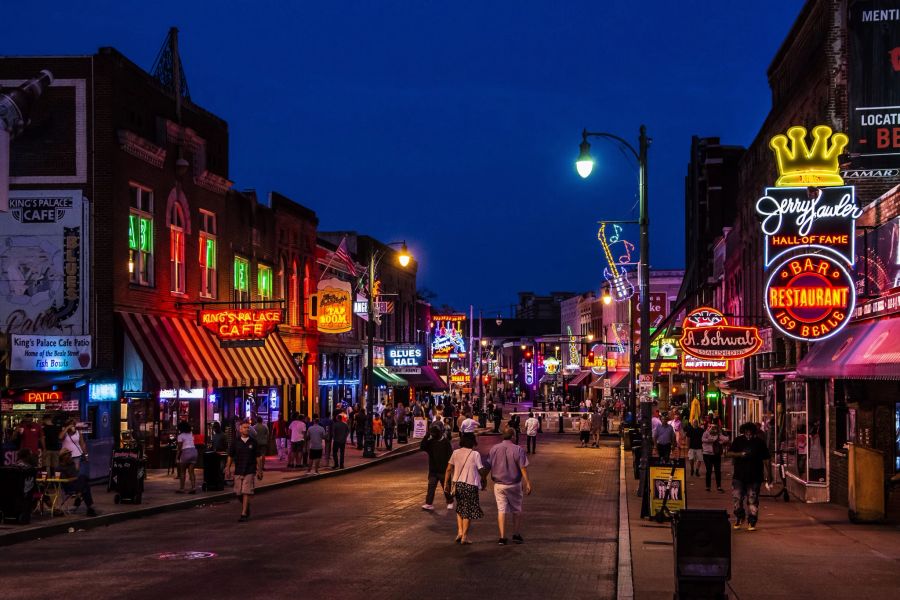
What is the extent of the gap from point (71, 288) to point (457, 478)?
1575 cm

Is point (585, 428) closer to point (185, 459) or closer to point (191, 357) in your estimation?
point (191, 357)

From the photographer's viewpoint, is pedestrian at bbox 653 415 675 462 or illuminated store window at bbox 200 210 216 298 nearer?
pedestrian at bbox 653 415 675 462

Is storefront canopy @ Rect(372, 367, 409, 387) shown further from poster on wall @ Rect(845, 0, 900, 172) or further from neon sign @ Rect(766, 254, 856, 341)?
neon sign @ Rect(766, 254, 856, 341)

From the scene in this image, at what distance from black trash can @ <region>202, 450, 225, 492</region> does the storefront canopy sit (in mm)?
32653

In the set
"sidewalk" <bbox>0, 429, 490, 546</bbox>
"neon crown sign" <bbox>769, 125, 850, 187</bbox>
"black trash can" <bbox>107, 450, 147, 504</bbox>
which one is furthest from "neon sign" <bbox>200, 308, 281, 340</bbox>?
"neon crown sign" <bbox>769, 125, 850, 187</bbox>

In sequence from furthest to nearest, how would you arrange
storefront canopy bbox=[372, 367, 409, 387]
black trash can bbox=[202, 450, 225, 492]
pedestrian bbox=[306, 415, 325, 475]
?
storefront canopy bbox=[372, 367, 409, 387] → pedestrian bbox=[306, 415, 325, 475] → black trash can bbox=[202, 450, 225, 492]

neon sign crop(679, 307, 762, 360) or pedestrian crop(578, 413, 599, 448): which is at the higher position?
neon sign crop(679, 307, 762, 360)

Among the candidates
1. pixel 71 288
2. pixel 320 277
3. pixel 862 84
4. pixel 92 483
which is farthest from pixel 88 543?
pixel 320 277

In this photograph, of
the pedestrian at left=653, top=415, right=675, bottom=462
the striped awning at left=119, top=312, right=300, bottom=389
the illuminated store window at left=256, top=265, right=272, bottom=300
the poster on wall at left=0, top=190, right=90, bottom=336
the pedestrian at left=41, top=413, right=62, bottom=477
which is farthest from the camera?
the illuminated store window at left=256, top=265, right=272, bottom=300

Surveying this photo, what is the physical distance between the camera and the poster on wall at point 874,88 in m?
23.8

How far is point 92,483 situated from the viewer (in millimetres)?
28406

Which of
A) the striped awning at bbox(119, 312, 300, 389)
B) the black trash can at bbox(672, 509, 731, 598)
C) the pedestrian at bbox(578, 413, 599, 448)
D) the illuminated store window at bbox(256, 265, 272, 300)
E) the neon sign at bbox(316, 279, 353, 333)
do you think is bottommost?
the pedestrian at bbox(578, 413, 599, 448)

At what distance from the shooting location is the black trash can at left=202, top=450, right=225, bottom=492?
89.0ft

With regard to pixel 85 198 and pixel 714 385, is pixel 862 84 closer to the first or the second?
pixel 85 198
